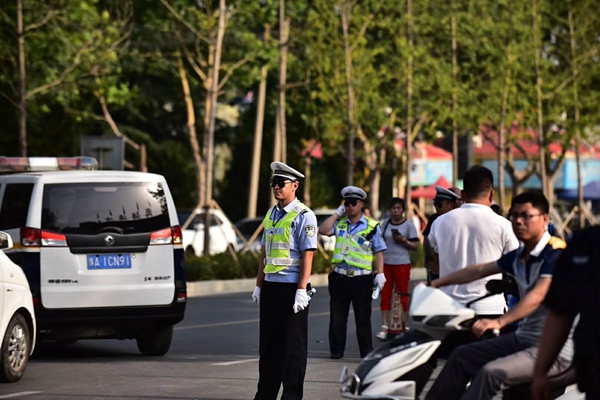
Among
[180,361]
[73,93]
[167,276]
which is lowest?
[180,361]

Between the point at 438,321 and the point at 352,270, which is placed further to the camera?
the point at 352,270

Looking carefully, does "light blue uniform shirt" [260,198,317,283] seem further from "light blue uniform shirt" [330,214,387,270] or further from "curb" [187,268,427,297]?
"curb" [187,268,427,297]

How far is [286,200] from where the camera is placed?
9.33m

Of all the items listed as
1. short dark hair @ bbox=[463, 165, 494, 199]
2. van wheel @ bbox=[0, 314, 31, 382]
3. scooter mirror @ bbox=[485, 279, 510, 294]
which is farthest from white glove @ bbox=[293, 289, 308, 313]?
van wheel @ bbox=[0, 314, 31, 382]

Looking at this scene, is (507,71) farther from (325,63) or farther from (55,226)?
(55,226)

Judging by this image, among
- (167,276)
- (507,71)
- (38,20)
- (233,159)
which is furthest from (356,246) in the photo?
(233,159)

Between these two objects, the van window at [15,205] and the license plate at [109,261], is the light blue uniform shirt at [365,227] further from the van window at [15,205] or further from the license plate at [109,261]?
the van window at [15,205]

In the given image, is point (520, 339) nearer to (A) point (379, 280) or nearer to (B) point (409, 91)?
(A) point (379, 280)

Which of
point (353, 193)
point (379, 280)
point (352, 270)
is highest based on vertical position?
point (353, 193)

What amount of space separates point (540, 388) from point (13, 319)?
6398mm

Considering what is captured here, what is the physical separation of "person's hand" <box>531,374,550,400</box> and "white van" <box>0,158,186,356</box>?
7595 mm

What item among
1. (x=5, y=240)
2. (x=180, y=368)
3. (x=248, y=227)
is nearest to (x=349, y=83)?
(x=248, y=227)

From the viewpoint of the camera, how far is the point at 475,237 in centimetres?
831

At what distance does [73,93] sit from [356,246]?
45.2ft
